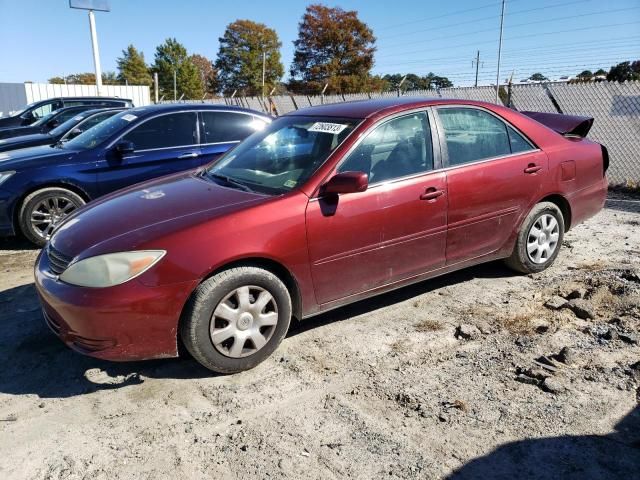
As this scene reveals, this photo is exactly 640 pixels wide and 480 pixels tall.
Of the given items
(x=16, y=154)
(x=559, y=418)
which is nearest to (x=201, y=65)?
(x=16, y=154)

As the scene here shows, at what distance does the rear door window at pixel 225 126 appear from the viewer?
270 inches

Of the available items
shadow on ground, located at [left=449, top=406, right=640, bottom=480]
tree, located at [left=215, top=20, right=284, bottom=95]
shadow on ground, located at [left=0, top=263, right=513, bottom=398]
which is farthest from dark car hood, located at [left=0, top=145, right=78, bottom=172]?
tree, located at [left=215, top=20, right=284, bottom=95]

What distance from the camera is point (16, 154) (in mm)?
6590

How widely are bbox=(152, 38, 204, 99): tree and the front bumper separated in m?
60.1

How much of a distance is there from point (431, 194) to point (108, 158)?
421cm

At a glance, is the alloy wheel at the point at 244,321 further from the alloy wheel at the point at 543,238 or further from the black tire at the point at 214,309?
the alloy wheel at the point at 543,238

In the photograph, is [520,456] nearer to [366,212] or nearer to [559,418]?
[559,418]

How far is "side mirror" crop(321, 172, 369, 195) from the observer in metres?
3.37

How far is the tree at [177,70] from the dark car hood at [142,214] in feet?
194

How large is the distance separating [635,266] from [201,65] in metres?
88.9

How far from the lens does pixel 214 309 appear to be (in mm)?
3123

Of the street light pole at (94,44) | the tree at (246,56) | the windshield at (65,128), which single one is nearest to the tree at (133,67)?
the tree at (246,56)

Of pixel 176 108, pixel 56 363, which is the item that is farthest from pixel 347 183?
pixel 176 108

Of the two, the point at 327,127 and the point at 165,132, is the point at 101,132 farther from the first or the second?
the point at 327,127
